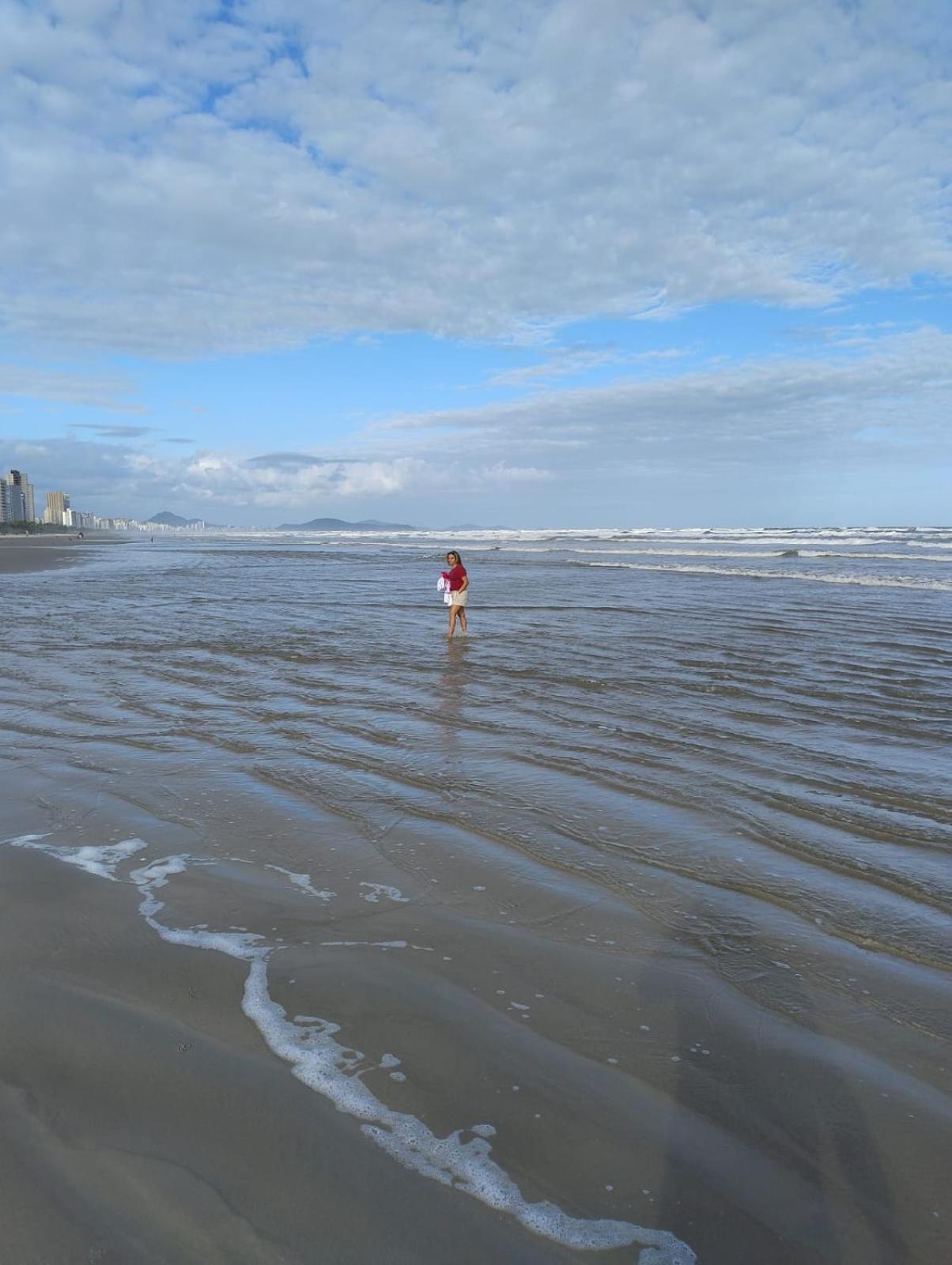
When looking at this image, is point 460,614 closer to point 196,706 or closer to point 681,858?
point 196,706

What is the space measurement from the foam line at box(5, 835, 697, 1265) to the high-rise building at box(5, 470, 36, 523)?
187 m

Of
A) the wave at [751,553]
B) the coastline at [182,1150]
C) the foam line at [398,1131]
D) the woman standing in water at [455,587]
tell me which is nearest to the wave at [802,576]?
the wave at [751,553]

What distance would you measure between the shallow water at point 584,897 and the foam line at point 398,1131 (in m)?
0.01

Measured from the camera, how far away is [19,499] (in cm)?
17825

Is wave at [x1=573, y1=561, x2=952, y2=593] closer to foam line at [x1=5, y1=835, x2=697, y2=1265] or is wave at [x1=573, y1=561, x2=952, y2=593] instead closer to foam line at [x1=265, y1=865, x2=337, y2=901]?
foam line at [x1=265, y1=865, x2=337, y2=901]

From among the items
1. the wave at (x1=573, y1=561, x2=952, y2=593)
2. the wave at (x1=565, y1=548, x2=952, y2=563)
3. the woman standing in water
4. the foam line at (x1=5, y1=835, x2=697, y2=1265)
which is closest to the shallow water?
the foam line at (x1=5, y1=835, x2=697, y2=1265)

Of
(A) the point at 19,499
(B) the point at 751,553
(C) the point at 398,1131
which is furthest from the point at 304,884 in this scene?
(A) the point at 19,499

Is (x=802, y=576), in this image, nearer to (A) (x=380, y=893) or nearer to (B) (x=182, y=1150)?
(A) (x=380, y=893)

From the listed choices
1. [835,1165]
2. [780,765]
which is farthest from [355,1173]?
[780,765]

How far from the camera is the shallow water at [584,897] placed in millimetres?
2553

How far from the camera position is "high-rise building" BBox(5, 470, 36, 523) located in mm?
169250

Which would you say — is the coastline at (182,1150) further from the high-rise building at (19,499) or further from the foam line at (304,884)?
the high-rise building at (19,499)

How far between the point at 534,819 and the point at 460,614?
410 inches

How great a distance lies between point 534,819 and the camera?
221 inches
